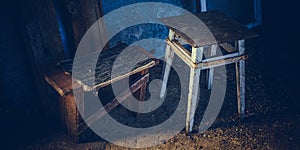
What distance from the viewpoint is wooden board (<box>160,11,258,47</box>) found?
261 cm

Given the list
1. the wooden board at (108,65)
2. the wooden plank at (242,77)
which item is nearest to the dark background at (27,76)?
the wooden board at (108,65)

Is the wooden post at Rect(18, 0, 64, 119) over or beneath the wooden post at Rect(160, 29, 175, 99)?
over

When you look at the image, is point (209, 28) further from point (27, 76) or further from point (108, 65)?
point (27, 76)

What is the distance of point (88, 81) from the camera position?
2596 millimetres

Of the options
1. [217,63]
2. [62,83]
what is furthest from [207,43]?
[62,83]

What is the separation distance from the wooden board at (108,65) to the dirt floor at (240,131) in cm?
74

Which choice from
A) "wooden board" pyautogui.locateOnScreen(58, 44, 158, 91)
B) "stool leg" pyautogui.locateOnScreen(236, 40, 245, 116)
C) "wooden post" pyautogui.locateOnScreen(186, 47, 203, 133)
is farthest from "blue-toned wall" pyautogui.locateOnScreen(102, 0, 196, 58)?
"stool leg" pyautogui.locateOnScreen(236, 40, 245, 116)

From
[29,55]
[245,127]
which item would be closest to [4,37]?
[29,55]

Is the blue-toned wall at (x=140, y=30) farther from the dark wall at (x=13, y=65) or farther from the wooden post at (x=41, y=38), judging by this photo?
the dark wall at (x=13, y=65)

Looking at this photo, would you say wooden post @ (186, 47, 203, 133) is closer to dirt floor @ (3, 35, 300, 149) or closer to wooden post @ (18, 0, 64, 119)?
dirt floor @ (3, 35, 300, 149)

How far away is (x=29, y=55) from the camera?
3.09 meters

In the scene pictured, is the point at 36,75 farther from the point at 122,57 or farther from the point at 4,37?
the point at 122,57

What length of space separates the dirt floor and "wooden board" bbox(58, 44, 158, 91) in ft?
2.44

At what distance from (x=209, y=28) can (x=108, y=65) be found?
0.98 metres
